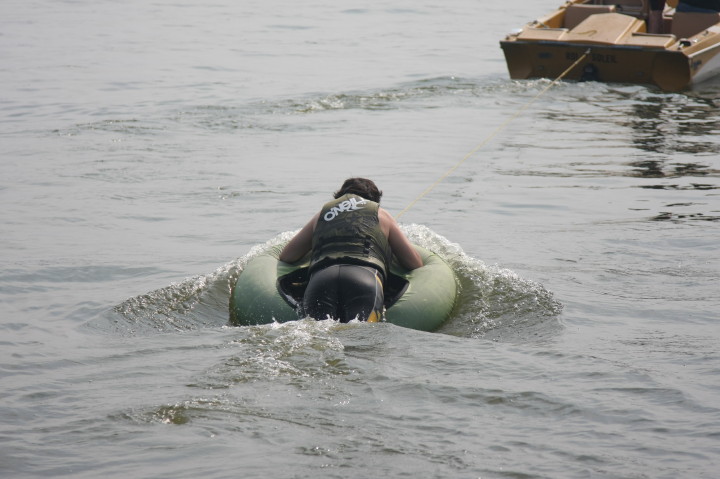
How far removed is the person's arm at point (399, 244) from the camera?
732 cm

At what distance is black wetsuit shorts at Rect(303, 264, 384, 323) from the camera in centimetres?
661

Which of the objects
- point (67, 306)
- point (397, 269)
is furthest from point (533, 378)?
point (67, 306)

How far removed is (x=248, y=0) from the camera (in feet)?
111

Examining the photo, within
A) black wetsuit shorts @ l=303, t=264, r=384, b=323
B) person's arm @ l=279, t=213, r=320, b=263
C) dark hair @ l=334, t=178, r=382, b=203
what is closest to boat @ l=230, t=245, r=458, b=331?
person's arm @ l=279, t=213, r=320, b=263

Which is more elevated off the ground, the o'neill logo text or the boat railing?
the boat railing

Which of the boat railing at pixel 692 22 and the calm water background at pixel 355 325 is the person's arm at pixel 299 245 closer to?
the calm water background at pixel 355 325

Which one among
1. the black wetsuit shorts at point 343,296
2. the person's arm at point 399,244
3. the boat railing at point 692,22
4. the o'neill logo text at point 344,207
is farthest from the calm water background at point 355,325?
the boat railing at point 692,22

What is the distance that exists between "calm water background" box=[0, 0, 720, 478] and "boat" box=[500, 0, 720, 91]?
0.38 meters

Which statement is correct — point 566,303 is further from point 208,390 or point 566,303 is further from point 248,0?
point 248,0

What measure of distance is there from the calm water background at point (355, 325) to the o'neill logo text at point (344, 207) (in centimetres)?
104

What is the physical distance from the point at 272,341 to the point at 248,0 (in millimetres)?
29316

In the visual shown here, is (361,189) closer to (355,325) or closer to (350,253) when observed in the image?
(350,253)

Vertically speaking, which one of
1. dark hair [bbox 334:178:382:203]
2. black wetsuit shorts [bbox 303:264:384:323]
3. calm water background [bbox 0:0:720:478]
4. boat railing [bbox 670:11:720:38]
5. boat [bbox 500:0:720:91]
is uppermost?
boat railing [bbox 670:11:720:38]

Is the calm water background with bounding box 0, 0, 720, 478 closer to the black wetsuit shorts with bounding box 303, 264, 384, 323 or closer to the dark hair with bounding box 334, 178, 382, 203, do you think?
the black wetsuit shorts with bounding box 303, 264, 384, 323
